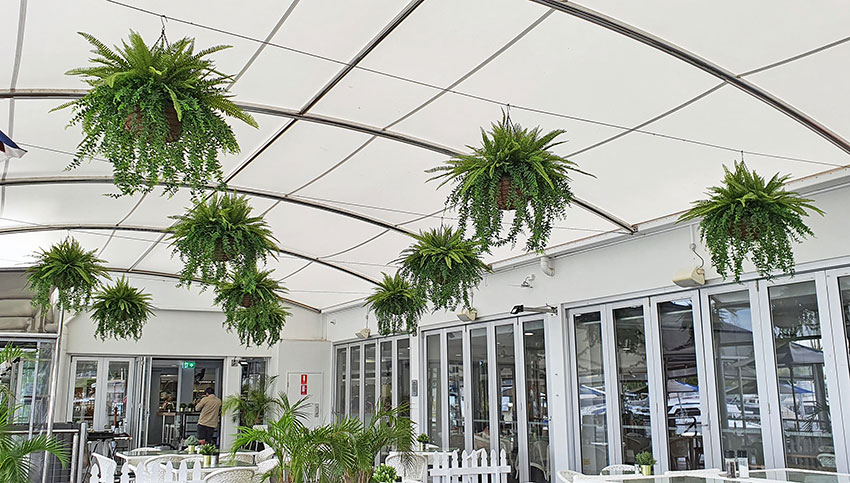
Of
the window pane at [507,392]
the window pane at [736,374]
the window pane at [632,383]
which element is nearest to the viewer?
the window pane at [736,374]

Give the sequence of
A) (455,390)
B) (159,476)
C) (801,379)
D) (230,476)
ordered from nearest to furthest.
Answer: (801,379) → (159,476) → (230,476) → (455,390)

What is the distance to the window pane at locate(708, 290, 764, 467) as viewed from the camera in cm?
704

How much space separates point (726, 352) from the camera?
736 cm

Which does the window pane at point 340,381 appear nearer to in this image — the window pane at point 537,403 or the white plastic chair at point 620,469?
the window pane at point 537,403

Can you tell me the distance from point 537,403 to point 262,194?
4486 millimetres

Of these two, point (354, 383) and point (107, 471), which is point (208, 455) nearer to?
point (107, 471)

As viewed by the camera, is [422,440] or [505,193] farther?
[422,440]

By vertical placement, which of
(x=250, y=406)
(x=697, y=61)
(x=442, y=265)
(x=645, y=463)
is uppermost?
(x=697, y=61)

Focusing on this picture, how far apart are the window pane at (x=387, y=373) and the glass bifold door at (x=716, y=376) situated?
5.16 meters

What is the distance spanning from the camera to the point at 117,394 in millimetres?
14328

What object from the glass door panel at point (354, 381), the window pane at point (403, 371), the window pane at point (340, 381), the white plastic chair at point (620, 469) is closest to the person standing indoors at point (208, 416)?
the window pane at point (340, 381)

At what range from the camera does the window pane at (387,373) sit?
1361 cm

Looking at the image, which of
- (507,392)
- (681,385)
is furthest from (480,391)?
(681,385)

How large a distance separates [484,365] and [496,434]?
3.40 ft
